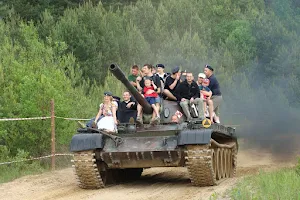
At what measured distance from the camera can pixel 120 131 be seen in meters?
15.0

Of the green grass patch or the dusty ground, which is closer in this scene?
the green grass patch

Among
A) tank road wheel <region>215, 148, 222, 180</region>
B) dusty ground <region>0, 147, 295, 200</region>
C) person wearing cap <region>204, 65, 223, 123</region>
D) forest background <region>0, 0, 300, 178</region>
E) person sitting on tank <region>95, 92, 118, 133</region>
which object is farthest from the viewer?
forest background <region>0, 0, 300, 178</region>

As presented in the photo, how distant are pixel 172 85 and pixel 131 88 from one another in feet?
6.20

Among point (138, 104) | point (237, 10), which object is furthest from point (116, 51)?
point (237, 10)

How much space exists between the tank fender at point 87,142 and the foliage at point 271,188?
121 inches

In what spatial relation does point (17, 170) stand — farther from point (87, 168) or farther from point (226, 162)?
point (226, 162)

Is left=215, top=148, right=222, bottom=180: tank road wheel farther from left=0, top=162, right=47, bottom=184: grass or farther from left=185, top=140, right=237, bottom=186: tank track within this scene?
left=0, top=162, right=47, bottom=184: grass

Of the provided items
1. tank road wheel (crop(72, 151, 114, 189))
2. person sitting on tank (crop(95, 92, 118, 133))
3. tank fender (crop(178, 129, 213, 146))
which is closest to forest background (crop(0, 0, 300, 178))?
person sitting on tank (crop(95, 92, 118, 133))

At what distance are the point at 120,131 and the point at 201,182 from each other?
2059mm

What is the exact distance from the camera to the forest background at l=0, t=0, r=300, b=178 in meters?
19.1

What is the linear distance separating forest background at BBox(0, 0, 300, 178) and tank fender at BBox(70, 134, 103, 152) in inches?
144

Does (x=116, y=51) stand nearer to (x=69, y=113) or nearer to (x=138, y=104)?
Answer: (x=69, y=113)

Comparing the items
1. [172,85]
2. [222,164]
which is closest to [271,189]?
[222,164]

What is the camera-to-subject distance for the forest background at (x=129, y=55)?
19.1 metres
